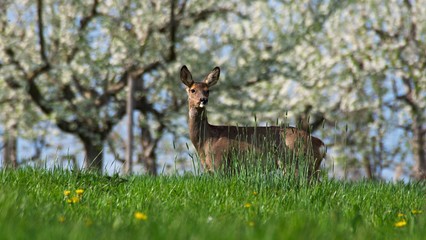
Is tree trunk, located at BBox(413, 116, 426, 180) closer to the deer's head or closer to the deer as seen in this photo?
the deer

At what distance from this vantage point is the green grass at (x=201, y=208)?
4.48 metres

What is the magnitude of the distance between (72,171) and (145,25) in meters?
11.6

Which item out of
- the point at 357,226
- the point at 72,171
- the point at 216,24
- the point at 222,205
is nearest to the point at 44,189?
the point at 72,171

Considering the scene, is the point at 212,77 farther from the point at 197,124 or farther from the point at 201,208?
the point at 201,208

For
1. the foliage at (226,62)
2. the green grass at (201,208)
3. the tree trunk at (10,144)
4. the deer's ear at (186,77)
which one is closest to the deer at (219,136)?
the deer's ear at (186,77)

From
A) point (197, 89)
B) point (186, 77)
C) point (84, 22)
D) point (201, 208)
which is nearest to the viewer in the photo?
point (201, 208)

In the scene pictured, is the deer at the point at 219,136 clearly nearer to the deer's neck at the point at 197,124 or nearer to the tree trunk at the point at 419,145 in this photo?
the deer's neck at the point at 197,124

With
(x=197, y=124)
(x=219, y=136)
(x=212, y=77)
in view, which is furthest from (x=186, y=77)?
(x=219, y=136)

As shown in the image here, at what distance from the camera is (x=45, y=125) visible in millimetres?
22531

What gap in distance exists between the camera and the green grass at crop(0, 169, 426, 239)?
177 inches

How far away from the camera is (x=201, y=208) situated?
20.2 ft

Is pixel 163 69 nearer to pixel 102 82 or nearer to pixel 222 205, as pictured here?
pixel 102 82

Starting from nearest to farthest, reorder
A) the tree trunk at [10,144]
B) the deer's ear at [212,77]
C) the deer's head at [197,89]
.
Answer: the deer's head at [197,89]
the deer's ear at [212,77]
the tree trunk at [10,144]

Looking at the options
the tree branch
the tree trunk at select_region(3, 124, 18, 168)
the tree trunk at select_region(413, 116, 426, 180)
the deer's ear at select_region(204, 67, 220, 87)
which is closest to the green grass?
the deer's ear at select_region(204, 67, 220, 87)
